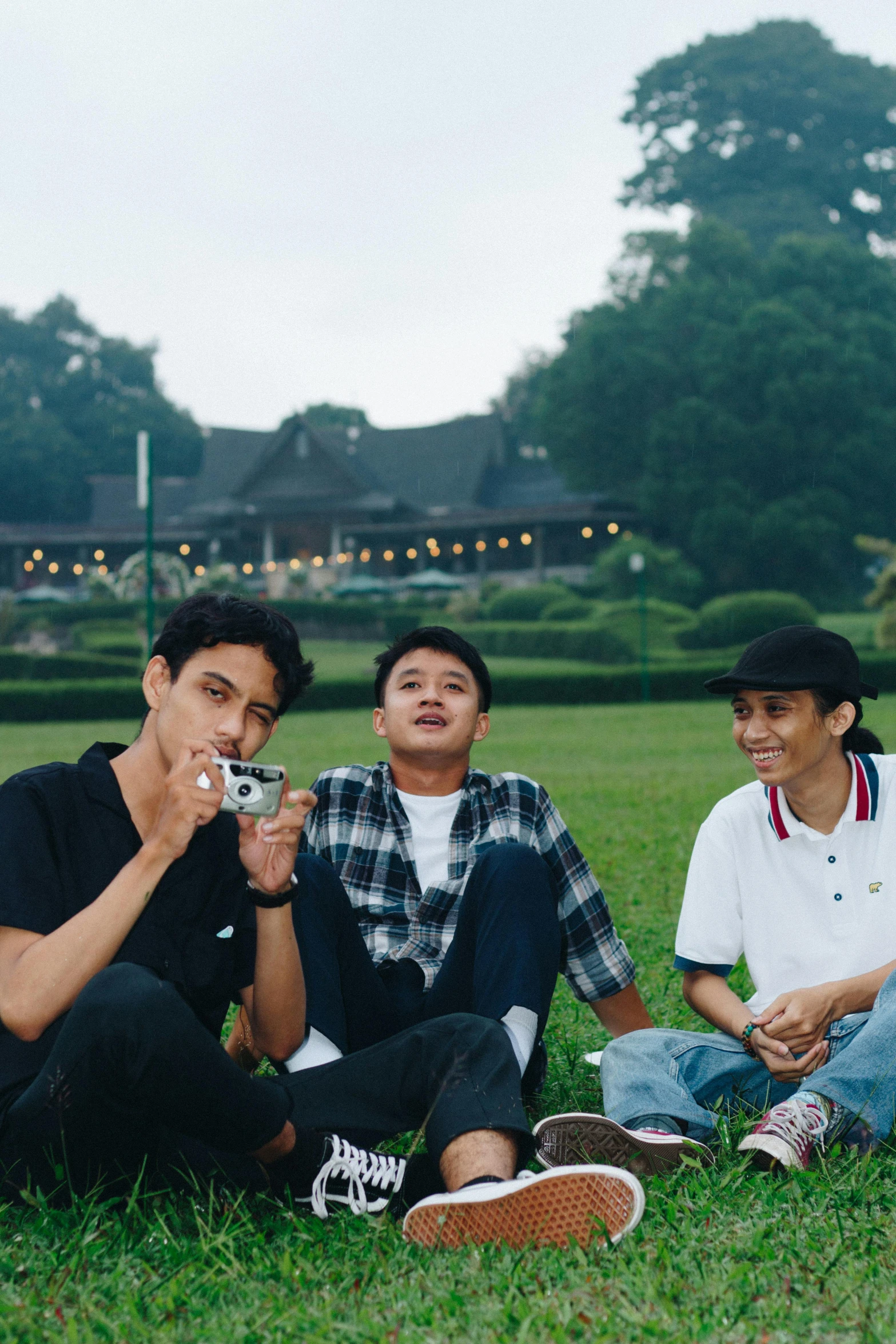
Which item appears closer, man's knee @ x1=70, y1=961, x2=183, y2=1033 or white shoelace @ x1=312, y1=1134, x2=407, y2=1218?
man's knee @ x1=70, y1=961, x2=183, y2=1033

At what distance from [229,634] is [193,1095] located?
2.89 feet

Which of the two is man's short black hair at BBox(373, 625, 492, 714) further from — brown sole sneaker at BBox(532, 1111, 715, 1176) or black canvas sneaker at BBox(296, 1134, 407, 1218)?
black canvas sneaker at BBox(296, 1134, 407, 1218)

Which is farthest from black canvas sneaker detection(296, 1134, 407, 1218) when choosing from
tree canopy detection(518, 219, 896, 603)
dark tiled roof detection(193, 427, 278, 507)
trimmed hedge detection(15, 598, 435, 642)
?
dark tiled roof detection(193, 427, 278, 507)

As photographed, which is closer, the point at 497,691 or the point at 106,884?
the point at 106,884

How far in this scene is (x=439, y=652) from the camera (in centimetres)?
330

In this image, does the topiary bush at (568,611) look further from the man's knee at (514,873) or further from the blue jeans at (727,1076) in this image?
the man's knee at (514,873)

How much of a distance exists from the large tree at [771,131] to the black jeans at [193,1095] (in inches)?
2442

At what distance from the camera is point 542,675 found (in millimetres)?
24703

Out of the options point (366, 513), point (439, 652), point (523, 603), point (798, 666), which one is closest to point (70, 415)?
point (366, 513)

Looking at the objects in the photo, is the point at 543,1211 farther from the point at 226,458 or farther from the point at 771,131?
the point at 771,131

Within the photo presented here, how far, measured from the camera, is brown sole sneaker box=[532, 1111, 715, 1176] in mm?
2627

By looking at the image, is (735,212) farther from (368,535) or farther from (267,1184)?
(267,1184)

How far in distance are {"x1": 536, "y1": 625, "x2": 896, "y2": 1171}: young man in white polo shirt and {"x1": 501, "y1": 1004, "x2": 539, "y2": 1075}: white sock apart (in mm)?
280

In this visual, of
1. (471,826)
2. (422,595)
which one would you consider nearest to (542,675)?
(422,595)
